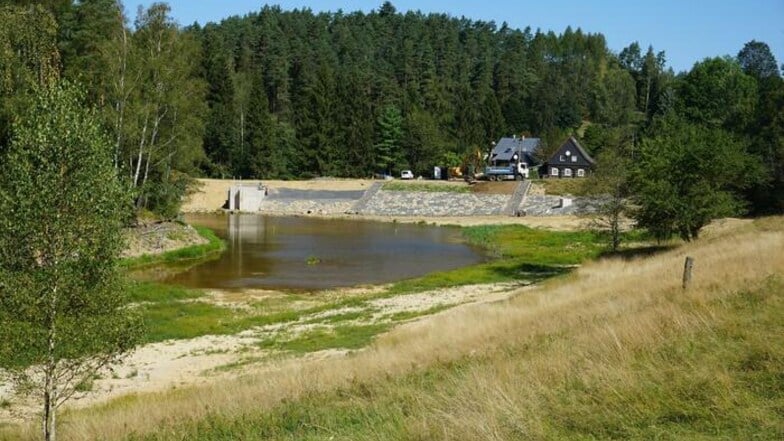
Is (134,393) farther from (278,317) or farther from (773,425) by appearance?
(773,425)

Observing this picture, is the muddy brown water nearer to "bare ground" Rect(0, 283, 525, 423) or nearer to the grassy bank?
the grassy bank

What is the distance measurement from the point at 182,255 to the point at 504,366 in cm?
3950

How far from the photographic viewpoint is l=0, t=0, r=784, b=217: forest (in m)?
41.0

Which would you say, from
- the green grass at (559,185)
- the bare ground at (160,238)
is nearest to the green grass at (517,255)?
the green grass at (559,185)

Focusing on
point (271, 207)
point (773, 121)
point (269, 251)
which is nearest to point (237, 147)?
point (271, 207)

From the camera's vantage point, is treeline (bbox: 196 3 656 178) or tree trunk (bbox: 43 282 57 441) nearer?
tree trunk (bbox: 43 282 57 441)

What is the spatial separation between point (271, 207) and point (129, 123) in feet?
149

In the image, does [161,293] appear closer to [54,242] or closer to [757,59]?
[54,242]

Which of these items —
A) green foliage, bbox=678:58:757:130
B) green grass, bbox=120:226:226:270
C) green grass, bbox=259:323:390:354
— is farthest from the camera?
green foliage, bbox=678:58:757:130

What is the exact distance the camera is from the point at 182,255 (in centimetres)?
4800

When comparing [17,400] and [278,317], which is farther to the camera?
[278,317]

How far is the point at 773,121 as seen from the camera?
68000 mm

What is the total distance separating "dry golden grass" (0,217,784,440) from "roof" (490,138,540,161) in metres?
86.8

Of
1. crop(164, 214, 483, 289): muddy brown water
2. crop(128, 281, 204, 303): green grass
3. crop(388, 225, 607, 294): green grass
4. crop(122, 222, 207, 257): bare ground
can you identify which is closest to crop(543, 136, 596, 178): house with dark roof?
crop(164, 214, 483, 289): muddy brown water
